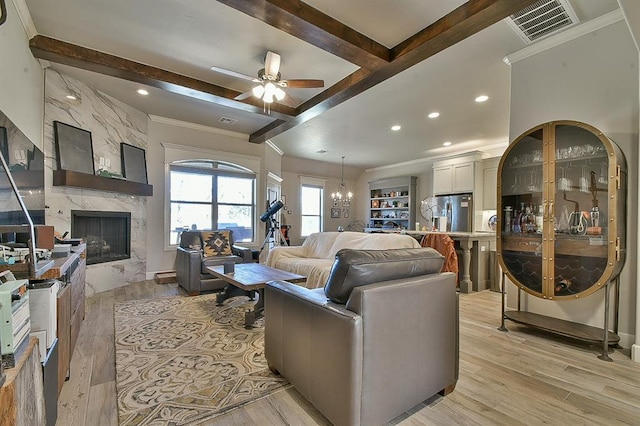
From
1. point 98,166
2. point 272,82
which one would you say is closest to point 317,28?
point 272,82

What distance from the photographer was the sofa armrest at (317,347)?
4.48ft

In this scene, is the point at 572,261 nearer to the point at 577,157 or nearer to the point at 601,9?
the point at 577,157

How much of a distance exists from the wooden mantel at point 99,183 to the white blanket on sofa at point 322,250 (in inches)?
92.4

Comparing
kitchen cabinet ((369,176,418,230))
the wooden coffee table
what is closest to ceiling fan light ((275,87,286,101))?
the wooden coffee table

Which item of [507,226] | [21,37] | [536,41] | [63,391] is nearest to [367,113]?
[536,41]

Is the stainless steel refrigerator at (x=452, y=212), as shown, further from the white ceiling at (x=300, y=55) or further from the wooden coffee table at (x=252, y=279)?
the wooden coffee table at (x=252, y=279)

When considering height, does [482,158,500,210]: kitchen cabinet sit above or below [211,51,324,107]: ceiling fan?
below

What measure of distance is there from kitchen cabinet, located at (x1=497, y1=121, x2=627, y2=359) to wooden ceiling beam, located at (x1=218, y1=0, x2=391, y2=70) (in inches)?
66.9

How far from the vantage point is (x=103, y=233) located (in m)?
4.40

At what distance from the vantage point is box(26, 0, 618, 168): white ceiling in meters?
2.50

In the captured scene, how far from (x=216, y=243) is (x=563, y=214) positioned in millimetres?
4518

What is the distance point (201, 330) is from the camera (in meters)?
2.86

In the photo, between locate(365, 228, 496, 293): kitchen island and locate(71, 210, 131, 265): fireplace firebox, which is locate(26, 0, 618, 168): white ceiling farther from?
locate(365, 228, 496, 293): kitchen island

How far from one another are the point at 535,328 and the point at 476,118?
11.0ft
